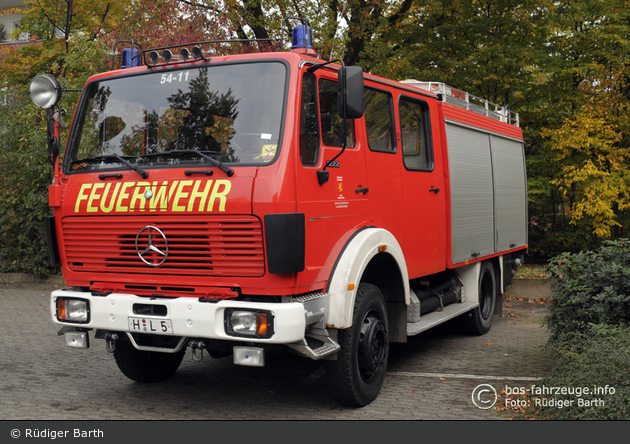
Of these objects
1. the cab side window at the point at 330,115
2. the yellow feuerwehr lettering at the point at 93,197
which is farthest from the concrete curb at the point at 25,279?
the cab side window at the point at 330,115

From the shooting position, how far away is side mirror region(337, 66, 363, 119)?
15.8 ft

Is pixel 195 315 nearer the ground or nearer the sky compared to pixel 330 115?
nearer the ground

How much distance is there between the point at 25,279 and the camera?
14.1 metres

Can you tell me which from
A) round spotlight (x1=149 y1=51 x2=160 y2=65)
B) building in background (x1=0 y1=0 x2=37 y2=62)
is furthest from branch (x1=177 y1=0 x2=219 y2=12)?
building in background (x1=0 y1=0 x2=37 y2=62)

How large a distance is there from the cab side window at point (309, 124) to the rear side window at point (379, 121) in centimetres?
91

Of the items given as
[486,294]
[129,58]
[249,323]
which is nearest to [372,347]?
[249,323]

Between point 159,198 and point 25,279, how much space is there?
35.1 ft

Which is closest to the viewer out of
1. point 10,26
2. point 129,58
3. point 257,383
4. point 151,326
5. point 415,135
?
point 151,326

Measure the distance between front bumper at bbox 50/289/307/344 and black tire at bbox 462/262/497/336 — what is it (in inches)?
180

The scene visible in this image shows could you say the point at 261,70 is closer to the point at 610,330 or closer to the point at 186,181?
the point at 186,181

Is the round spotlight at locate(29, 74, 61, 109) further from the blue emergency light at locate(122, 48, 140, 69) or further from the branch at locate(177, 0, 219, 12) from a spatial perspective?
the branch at locate(177, 0, 219, 12)

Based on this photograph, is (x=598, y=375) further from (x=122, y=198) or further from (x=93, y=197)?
(x=93, y=197)

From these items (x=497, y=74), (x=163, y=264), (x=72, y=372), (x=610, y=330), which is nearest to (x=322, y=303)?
(x=163, y=264)

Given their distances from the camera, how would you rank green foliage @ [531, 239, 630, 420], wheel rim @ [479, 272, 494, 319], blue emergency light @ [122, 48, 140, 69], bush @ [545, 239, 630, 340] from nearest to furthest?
green foliage @ [531, 239, 630, 420] < bush @ [545, 239, 630, 340] < blue emergency light @ [122, 48, 140, 69] < wheel rim @ [479, 272, 494, 319]
